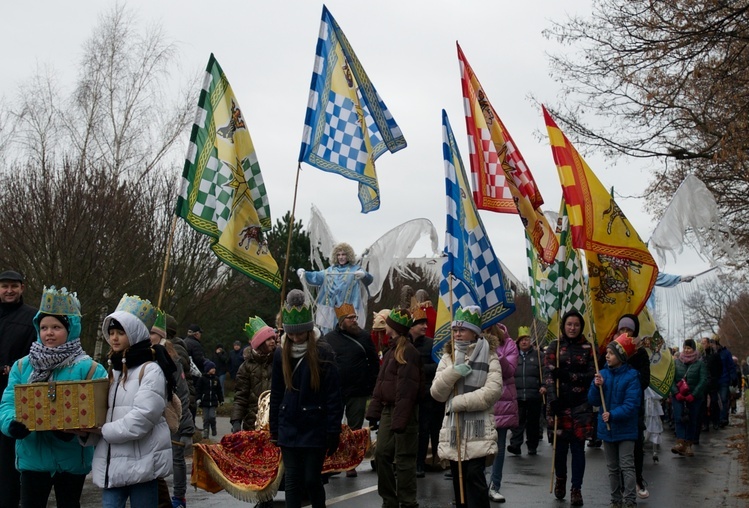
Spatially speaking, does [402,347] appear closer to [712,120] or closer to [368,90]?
[368,90]

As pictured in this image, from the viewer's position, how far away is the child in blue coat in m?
10.1

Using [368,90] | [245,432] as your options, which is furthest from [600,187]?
[245,432]

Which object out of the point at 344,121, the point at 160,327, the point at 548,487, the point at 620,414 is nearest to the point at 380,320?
the point at 344,121

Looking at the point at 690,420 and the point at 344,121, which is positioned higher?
the point at 344,121

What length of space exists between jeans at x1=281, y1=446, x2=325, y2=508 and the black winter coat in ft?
11.6

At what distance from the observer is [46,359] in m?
6.65

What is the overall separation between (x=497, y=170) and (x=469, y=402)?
380cm

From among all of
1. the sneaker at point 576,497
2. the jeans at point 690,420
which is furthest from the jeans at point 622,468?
the jeans at point 690,420

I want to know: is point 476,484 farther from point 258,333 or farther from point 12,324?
point 12,324


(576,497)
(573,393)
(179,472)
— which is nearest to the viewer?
(179,472)

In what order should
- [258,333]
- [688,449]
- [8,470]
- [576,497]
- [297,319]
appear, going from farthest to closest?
[688,449] → [576,497] → [258,333] → [297,319] → [8,470]

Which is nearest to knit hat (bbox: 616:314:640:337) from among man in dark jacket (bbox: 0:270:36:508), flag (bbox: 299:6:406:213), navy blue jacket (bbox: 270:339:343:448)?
flag (bbox: 299:6:406:213)

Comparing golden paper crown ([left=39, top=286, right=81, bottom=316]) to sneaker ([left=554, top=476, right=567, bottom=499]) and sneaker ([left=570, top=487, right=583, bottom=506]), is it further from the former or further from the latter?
sneaker ([left=554, top=476, right=567, bottom=499])

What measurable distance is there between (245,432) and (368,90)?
4.51 metres
